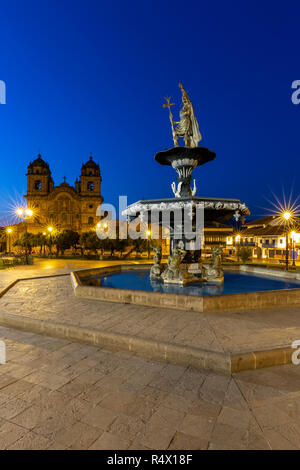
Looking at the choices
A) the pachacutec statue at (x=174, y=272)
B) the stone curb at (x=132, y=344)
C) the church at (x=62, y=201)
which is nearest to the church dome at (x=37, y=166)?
the church at (x=62, y=201)

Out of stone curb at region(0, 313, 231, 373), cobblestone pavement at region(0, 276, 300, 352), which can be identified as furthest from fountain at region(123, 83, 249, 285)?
stone curb at region(0, 313, 231, 373)

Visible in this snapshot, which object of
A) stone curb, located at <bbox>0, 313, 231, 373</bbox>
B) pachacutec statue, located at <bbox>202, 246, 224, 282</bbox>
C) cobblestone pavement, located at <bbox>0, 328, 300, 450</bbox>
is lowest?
cobblestone pavement, located at <bbox>0, 328, 300, 450</bbox>

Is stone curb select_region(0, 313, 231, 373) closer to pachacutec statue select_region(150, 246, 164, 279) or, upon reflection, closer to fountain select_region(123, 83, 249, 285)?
fountain select_region(123, 83, 249, 285)

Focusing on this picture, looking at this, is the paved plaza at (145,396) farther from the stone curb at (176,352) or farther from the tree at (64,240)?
the tree at (64,240)

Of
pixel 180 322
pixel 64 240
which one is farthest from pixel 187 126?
pixel 64 240

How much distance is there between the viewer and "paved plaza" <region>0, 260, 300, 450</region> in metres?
2.25

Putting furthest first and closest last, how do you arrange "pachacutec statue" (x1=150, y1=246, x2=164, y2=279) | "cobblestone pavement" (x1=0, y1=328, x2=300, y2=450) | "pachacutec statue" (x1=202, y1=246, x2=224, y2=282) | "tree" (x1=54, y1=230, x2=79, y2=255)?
"tree" (x1=54, y1=230, x2=79, y2=255), "pachacutec statue" (x1=150, y1=246, x2=164, y2=279), "pachacutec statue" (x1=202, y1=246, x2=224, y2=282), "cobblestone pavement" (x1=0, y1=328, x2=300, y2=450)

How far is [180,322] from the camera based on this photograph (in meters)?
5.00

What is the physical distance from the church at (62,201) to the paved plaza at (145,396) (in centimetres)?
5311

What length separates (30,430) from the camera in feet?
7.76

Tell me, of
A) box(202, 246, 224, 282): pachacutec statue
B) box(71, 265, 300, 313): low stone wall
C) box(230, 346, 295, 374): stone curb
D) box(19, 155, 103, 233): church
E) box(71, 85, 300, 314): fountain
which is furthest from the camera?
box(19, 155, 103, 233): church

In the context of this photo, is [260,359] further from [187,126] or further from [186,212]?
[187,126]
